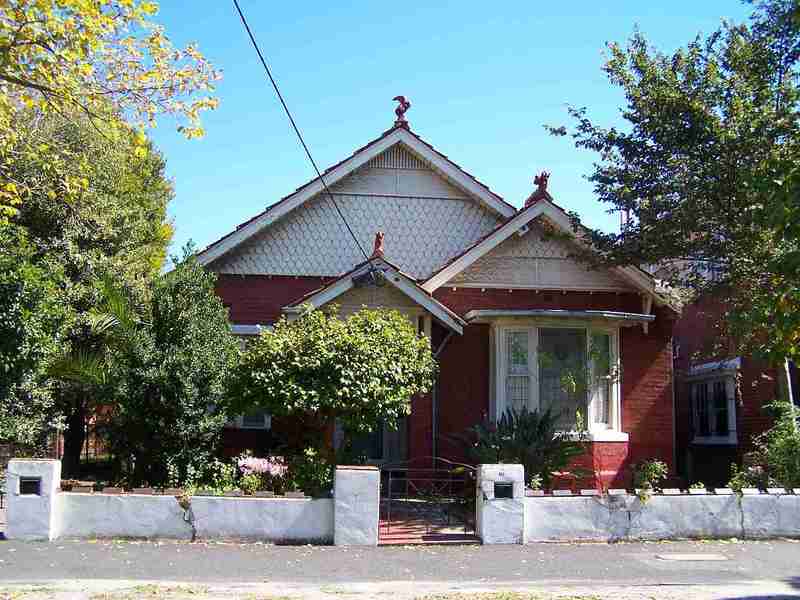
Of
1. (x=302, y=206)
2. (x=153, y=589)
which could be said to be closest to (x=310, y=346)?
(x=153, y=589)

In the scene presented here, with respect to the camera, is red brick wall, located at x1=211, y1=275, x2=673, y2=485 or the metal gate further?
red brick wall, located at x1=211, y1=275, x2=673, y2=485

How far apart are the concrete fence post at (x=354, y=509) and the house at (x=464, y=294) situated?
170 inches

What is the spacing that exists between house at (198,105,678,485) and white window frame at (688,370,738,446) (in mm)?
3053

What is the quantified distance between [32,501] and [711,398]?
15.5m

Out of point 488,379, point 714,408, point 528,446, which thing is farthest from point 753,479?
point 714,408

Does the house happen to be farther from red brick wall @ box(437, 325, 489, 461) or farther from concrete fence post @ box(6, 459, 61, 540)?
concrete fence post @ box(6, 459, 61, 540)

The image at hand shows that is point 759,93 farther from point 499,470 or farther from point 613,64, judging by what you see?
point 499,470

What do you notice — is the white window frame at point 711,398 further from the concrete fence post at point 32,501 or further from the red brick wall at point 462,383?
the concrete fence post at point 32,501

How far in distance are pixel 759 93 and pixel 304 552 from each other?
991 cm

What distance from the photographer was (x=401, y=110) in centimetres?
1842

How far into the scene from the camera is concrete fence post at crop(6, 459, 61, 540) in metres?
11.1

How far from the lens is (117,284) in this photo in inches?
694

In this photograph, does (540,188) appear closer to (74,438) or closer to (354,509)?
(354,509)

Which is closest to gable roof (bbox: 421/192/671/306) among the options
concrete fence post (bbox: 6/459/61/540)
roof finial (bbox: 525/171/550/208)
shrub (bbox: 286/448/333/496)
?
roof finial (bbox: 525/171/550/208)
